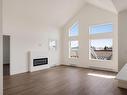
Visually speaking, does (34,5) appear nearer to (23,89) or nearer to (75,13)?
(75,13)

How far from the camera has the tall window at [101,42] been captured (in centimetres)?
647

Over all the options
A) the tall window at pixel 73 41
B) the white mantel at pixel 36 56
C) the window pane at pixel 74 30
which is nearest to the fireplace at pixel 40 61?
the white mantel at pixel 36 56

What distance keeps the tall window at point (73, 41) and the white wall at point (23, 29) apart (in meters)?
1.93

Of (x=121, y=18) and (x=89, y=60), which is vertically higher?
(x=121, y=18)

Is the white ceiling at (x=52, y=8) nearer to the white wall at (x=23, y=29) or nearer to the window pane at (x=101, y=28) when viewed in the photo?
the white wall at (x=23, y=29)

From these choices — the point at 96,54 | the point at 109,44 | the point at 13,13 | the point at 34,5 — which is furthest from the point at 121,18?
the point at 13,13

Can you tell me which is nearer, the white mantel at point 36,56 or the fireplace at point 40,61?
the white mantel at point 36,56

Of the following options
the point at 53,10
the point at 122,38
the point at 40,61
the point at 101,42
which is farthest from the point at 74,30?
the point at 122,38

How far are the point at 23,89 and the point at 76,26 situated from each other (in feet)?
18.5

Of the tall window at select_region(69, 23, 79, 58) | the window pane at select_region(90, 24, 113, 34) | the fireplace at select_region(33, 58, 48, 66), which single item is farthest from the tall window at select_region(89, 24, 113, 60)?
the fireplace at select_region(33, 58, 48, 66)

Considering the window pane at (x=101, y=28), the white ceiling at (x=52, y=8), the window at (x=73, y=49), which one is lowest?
the window at (x=73, y=49)

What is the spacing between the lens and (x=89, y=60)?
23.2 ft

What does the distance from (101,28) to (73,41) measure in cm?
215

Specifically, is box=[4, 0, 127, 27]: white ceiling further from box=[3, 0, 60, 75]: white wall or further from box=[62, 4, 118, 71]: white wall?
box=[62, 4, 118, 71]: white wall
